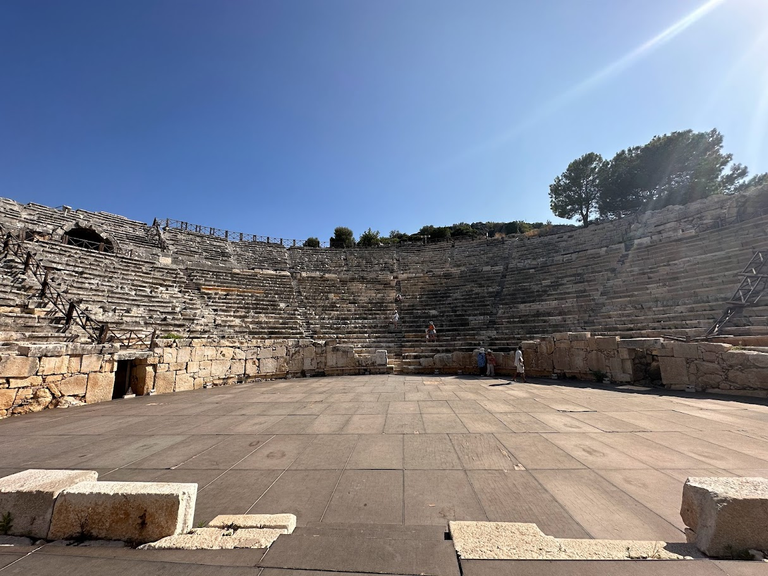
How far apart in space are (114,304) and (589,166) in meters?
50.5

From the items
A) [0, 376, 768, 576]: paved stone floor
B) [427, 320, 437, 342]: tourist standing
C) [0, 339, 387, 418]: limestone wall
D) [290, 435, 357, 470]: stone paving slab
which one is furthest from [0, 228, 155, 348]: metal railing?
[427, 320, 437, 342]: tourist standing

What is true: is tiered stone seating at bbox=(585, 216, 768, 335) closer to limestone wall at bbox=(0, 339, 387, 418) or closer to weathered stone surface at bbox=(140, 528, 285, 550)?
limestone wall at bbox=(0, 339, 387, 418)

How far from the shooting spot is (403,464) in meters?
3.87

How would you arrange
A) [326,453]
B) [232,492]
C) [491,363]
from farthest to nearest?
1. [491,363]
2. [326,453]
3. [232,492]

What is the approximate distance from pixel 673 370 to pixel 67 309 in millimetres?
19394

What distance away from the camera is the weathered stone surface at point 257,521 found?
98.7 inches

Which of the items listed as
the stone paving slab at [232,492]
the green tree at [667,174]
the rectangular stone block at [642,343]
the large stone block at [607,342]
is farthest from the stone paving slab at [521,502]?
the green tree at [667,174]

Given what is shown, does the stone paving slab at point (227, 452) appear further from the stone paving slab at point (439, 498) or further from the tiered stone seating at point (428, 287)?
the tiered stone seating at point (428, 287)

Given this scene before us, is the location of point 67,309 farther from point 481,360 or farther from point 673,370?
point 673,370

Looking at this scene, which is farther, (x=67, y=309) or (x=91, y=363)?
(x=67, y=309)

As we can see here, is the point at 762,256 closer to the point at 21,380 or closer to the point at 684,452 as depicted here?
the point at 684,452

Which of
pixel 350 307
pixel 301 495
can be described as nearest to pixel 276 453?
pixel 301 495

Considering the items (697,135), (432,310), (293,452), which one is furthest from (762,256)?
(697,135)

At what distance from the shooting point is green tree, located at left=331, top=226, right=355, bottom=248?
159ft
